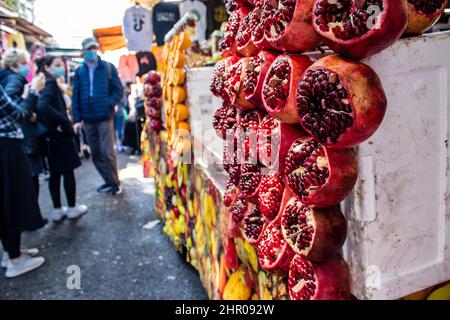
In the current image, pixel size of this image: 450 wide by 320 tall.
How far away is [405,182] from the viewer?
41.9 inches

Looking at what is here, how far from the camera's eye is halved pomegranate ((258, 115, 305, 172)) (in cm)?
118

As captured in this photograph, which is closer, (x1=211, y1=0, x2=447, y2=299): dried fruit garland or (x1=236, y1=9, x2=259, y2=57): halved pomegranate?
(x1=211, y1=0, x2=447, y2=299): dried fruit garland

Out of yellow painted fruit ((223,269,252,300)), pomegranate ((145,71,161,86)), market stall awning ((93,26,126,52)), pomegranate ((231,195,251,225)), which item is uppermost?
market stall awning ((93,26,126,52))

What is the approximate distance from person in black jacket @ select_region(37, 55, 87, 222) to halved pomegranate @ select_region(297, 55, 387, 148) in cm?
428

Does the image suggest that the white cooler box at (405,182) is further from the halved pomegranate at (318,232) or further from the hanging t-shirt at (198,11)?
the hanging t-shirt at (198,11)

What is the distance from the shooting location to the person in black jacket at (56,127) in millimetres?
4516

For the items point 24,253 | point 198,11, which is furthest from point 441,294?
point 198,11

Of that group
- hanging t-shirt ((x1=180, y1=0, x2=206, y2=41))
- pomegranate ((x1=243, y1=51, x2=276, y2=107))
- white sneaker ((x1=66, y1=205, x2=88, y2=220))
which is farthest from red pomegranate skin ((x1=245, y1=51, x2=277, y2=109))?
hanging t-shirt ((x1=180, y1=0, x2=206, y2=41))

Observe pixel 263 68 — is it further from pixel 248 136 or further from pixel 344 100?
pixel 344 100

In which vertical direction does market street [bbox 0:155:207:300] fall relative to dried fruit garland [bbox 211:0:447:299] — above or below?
below

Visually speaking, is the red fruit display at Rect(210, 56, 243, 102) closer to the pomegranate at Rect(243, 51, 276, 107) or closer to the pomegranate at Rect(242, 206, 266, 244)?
the pomegranate at Rect(243, 51, 276, 107)

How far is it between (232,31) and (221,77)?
0.20 m

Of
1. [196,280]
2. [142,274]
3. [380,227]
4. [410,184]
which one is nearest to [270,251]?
[380,227]

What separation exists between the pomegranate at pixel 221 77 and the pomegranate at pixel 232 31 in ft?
0.14
